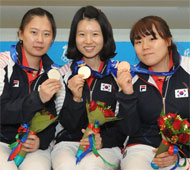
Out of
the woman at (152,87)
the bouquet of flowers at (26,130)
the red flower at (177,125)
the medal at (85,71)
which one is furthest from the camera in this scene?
Result: the medal at (85,71)

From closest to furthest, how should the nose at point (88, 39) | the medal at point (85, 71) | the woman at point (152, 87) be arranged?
the woman at point (152, 87)
the medal at point (85, 71)
the nose at point (88, 39)

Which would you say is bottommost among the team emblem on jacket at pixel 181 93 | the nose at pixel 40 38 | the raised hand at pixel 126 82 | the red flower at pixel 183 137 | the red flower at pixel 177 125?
the red flower at pixel 183 137

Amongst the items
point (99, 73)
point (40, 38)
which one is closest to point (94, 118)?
point (99, 73)

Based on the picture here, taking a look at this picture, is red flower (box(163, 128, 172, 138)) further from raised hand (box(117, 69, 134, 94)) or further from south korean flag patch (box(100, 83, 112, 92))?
south korean flag patch (box(100, 83, 112, 92))

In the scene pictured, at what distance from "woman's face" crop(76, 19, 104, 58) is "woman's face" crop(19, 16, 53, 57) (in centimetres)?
27

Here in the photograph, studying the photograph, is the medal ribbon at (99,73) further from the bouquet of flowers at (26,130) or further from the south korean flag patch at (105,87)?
the bouquet of flowers at (26,130)

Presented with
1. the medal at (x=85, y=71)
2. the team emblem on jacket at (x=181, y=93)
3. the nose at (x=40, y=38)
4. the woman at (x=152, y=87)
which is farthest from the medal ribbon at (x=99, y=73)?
the team emblem on jacket at (x=181, y=93)

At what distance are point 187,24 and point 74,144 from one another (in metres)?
3.57

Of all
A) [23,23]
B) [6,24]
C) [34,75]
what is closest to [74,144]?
[34,75]

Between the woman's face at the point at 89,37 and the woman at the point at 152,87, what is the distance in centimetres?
31

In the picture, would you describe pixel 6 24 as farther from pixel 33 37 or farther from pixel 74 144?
pixel 74 144

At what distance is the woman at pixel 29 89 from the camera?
239 cm

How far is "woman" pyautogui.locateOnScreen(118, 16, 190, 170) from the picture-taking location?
246 cm

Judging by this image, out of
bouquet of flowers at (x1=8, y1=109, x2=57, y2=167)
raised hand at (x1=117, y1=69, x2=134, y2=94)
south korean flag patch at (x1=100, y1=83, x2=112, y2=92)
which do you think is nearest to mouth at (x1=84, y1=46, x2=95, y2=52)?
south korean flag patch at (x1=100, y1=83, x2=112, y2=92)
